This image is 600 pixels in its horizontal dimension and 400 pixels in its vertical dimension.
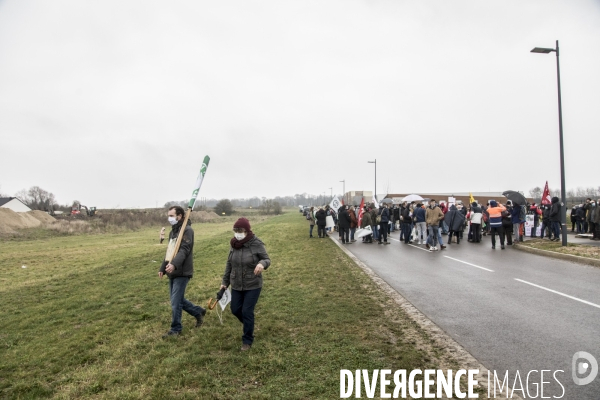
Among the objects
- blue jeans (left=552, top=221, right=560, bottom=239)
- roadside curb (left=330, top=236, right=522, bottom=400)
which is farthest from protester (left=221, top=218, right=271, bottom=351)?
blue jeans (left=552, top=221, right=560, bottom=239)

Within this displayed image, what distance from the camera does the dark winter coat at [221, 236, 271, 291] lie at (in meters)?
5.42

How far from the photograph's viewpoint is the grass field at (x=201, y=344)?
4406mm

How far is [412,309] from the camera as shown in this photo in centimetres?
705

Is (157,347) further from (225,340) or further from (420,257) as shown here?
(420,257)

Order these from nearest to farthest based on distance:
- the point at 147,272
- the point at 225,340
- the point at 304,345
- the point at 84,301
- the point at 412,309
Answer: the point at 304,345
the point at 225,340
the point at 412,309
the point at 84,301
the point at 147,272

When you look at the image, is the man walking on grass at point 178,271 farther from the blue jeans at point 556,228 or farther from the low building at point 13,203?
the low building at point 13,203

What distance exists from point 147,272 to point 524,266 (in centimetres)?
1118

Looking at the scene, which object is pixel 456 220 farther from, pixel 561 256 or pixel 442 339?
pixel 442 339

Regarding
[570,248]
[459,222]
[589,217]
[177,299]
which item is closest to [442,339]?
[177,299]

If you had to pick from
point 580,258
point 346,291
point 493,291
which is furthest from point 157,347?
point 580,258

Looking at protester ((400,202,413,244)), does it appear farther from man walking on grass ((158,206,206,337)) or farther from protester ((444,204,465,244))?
man walking on grass ((158,206,206,337))

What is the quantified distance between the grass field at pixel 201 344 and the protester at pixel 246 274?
369mm

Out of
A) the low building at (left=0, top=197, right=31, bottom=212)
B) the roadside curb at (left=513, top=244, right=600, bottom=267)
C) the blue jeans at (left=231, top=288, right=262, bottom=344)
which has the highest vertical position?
the low building at (left=0, top=197, right=31, bottom=212)

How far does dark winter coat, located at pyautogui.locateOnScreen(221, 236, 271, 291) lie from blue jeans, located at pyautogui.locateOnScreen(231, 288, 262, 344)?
9cm
